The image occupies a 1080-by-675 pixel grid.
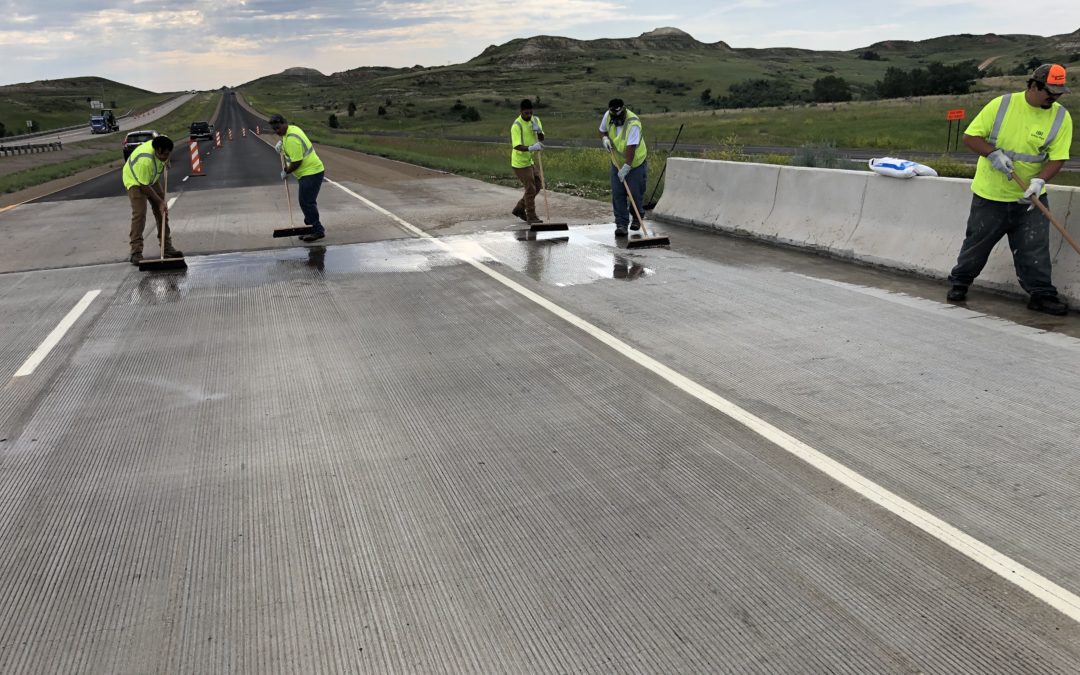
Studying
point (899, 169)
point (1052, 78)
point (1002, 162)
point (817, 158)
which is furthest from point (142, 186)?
point (817, 158)

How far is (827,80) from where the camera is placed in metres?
90.2

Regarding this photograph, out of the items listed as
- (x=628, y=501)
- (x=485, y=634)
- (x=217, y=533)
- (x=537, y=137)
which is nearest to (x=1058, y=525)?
(x=628, y=501)

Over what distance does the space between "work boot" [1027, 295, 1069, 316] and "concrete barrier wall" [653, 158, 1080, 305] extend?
24 cm

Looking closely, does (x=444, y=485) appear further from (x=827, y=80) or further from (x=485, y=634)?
(x=827, y=80)

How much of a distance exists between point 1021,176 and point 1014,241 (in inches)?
23.9

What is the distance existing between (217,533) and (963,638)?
3.15 meters

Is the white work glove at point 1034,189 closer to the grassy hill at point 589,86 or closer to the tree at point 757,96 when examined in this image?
the grassy hill at point 589,86

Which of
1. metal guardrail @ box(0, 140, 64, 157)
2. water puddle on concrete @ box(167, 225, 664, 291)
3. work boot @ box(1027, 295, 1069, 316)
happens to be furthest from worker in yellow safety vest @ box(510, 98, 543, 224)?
metal guardrail @ box(0, 140, 64, 157)

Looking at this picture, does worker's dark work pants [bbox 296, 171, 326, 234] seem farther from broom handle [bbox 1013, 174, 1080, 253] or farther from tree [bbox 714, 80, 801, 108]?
tree [bbox 714, 80, 801, 108]

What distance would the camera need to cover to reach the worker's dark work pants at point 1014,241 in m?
7.22

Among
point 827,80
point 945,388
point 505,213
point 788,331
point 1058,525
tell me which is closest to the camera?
point 1058,525

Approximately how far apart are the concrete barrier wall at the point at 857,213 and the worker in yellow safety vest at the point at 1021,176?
382 millimetres

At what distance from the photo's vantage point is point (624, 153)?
11391 millimetres

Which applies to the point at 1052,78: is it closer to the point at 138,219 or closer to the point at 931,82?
the point at 138,219
